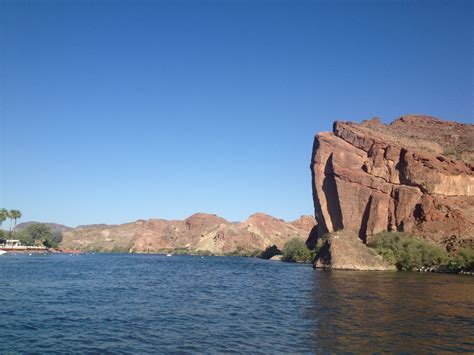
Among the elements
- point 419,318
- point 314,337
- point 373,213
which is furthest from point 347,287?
point 373,213

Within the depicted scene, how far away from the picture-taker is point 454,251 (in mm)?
91438

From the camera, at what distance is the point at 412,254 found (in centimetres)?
8894

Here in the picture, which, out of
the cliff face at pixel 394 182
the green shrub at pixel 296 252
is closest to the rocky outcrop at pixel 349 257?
the cliff face at pixel 394 182

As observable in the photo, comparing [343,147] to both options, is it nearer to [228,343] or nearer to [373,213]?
[373,213]

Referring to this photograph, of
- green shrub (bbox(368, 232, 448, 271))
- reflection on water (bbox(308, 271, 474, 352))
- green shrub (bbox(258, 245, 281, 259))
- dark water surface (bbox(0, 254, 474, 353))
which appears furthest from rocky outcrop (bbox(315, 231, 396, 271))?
green shrub (bbox(258, 245, 281, 259))

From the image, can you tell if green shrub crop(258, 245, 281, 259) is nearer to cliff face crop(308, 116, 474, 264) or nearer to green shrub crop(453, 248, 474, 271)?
cliff face crop(308, 116, 474, 264)

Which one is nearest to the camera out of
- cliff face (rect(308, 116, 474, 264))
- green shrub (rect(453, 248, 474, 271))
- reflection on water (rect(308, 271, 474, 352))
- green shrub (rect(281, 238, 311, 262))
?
reflection on water (rect(308, 271, 474, 352))

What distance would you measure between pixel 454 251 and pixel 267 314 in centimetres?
7436

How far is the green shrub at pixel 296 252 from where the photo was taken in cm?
13588

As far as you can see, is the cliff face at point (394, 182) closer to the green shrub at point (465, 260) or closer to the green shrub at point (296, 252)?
the green shrub at point (296, 252)

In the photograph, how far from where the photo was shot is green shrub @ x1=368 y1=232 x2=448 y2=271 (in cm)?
8894

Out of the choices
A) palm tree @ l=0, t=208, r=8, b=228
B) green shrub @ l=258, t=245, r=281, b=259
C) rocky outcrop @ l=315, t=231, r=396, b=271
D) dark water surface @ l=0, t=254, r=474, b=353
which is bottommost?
green shrub @ l=258, t=245, r=281, b=259

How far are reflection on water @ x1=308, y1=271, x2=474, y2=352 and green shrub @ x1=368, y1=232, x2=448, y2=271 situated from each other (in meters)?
42.2

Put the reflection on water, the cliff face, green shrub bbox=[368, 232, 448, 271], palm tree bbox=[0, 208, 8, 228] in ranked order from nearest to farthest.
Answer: the reflection on water < green shrub bbox=[368, 232, 448, 271] < the cliff face < palm tree bbox=[0, 208, 8, 228]
